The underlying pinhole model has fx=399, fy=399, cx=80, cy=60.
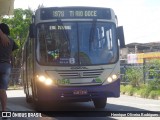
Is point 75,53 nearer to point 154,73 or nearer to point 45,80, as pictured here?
point 45,80

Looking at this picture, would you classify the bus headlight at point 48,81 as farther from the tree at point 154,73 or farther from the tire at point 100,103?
the tree at point 154,73

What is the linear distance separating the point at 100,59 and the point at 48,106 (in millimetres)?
2973

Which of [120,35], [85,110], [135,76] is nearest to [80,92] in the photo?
[85,110]

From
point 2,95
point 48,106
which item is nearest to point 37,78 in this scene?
point 48,106

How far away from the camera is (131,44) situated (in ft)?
212

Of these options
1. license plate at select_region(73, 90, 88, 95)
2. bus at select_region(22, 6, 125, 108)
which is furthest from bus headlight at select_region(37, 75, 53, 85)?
license plate at select_region(73, 90, 88, 95)

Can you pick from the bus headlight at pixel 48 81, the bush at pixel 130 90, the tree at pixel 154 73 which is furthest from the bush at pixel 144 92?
the bus headlight at pixel 48 81

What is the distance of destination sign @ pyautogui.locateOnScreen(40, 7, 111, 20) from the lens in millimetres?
11414

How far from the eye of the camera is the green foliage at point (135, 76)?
2253cm

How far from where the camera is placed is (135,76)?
74.6 feet

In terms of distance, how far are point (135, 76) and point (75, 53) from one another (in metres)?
12.2

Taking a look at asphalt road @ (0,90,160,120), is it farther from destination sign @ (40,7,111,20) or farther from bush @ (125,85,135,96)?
bush @ (125,85,135,96)

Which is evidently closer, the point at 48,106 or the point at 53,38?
the point at 53,38

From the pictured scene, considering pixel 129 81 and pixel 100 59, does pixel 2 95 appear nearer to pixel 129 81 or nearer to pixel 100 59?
pixel 100 59
